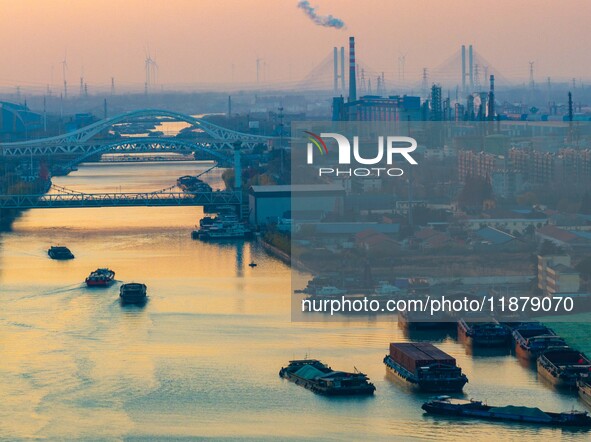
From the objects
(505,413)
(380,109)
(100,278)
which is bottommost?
(505,413)

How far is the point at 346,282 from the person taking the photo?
920cm

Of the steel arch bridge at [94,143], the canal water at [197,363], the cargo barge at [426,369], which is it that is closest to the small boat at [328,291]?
the canal water at [197,363]

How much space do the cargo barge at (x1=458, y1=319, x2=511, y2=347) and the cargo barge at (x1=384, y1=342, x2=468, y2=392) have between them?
1.86ft

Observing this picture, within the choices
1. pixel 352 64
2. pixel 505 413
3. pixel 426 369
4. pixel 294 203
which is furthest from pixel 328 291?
pixel 352 64

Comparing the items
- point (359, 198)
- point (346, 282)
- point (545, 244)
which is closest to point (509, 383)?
point (346, 282)

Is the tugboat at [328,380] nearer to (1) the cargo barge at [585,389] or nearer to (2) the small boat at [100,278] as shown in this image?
(1) the cargo barge at [585,389]

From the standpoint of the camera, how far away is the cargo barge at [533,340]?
287 inches

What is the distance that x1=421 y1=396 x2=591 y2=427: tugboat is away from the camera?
6.16 m

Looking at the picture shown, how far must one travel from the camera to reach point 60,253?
34.9ft

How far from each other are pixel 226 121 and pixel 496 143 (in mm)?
12609

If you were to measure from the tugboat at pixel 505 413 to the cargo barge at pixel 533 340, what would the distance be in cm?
87

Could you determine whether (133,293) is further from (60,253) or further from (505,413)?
(505,413)
